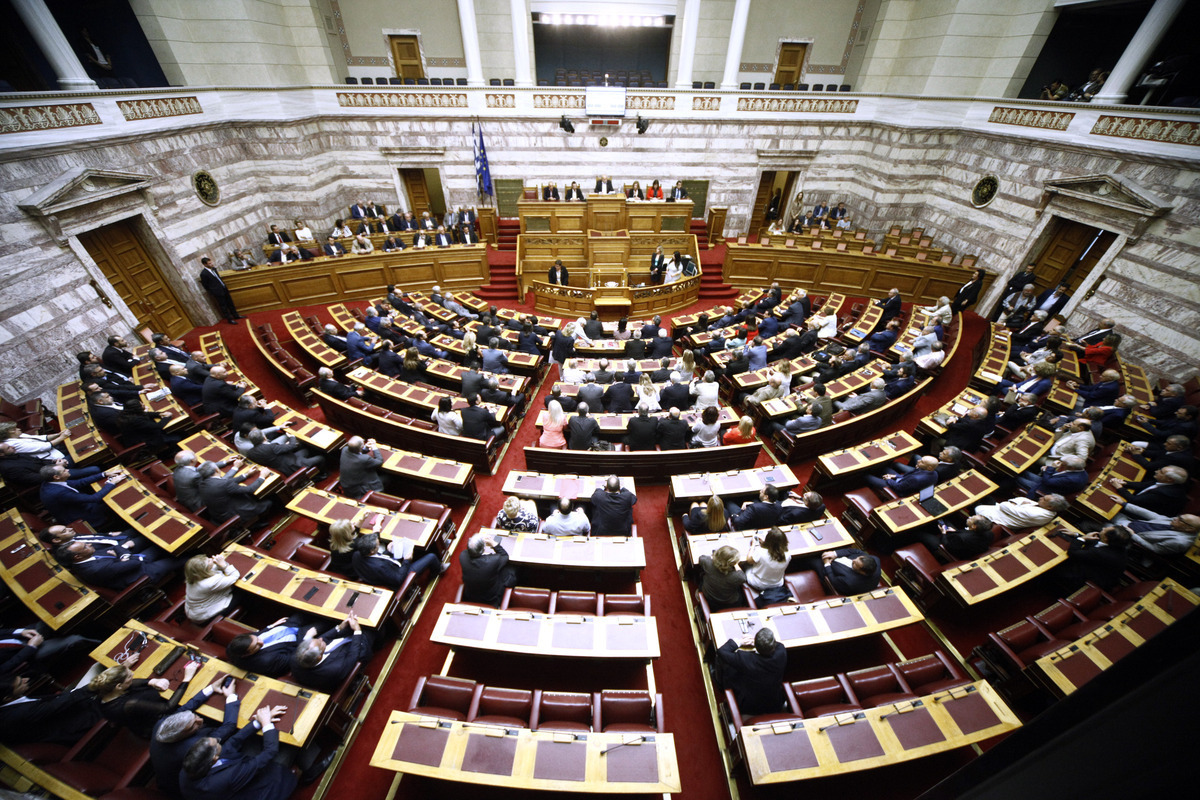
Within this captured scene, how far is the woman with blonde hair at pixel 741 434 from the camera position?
21.1 ft

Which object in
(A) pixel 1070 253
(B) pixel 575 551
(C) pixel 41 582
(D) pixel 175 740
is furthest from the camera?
(A) pixel 1070 253

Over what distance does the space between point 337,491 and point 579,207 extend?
10.9m

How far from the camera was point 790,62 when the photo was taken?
15781 millimetres

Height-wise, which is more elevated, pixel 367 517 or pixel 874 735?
pixel 367 517

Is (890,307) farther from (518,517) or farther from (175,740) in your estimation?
(175,740)

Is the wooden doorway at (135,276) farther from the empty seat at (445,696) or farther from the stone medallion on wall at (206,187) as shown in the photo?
the empty seat at (445,696)

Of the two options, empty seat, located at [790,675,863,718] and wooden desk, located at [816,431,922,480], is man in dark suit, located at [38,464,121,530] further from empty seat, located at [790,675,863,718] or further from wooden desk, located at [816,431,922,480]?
wooden desk, located at [816,431,922,480]

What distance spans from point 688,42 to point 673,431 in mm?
12707

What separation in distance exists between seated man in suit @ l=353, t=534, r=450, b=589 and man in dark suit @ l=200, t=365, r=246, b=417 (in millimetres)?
4239

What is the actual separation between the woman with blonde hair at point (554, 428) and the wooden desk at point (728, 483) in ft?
5.92

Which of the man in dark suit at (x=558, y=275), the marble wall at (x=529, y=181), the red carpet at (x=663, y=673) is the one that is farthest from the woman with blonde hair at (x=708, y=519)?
the marble wall at (x=529, y=181)

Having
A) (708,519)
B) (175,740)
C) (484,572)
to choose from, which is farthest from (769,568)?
(175,740)

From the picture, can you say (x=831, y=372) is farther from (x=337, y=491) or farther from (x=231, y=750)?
(x=231, y=750)

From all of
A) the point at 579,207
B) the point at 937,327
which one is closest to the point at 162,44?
the point at 579,207
